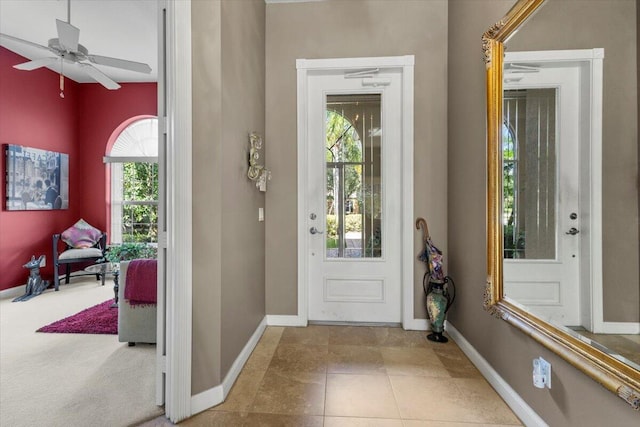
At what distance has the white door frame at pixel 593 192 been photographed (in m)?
1.09

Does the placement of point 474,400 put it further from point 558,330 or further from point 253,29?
point 253,29

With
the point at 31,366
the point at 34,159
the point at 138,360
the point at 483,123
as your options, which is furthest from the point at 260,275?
the point at 34,159

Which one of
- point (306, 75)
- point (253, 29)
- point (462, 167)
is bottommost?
point (462, 167)

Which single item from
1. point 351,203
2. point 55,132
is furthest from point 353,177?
point 55,132

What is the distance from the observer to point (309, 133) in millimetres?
2805

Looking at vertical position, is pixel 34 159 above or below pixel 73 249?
above

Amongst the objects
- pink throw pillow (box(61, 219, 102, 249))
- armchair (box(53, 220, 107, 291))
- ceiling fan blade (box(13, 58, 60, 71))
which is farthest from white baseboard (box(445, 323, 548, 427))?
pink throw pillow (box(61, 219, 102, 249))

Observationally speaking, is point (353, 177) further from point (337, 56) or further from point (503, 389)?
point (503, 389)

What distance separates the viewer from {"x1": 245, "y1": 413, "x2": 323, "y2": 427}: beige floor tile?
154cm

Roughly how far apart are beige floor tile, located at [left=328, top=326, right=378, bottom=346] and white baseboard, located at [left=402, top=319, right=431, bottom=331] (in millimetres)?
313

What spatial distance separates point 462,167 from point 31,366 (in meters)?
3.60

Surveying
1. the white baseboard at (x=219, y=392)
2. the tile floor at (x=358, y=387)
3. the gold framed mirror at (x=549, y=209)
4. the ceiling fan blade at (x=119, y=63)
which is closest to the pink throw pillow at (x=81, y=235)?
the ceiling fan blade at (x=119, y=63)

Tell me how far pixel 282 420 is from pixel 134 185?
5.02 metres

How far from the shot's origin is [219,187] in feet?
5.55
